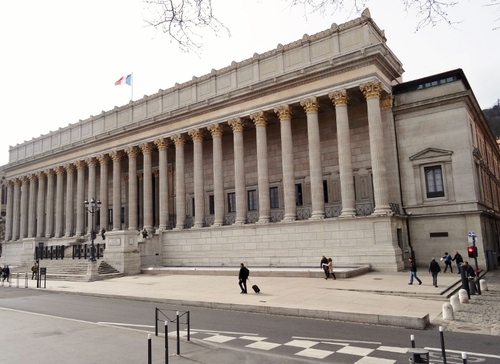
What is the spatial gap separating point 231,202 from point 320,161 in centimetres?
1259

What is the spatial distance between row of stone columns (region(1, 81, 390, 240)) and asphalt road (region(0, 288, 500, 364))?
1786 cm

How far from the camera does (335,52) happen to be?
1308 inches

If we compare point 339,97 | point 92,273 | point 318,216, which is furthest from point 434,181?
point 92,273

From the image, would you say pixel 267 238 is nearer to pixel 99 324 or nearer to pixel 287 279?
pixel 287 279

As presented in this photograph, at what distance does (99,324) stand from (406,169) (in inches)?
1056

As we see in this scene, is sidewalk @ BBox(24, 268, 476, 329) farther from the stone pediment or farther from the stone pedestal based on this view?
the stone pediment

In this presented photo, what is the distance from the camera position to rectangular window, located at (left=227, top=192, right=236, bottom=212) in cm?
4297

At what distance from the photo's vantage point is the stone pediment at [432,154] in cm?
3150

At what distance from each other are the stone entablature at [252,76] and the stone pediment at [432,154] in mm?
6481

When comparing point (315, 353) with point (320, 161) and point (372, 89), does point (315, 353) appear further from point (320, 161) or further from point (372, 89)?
point (320, 161)

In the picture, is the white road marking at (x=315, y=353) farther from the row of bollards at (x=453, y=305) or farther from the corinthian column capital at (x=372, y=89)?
the corinthian column capital at (x=372, y=89)

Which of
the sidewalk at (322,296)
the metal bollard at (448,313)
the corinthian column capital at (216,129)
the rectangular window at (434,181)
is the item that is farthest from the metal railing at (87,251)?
the metal bollard at (448,313)

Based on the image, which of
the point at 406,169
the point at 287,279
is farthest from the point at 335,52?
the point at 287,279

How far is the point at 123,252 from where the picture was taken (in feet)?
112
